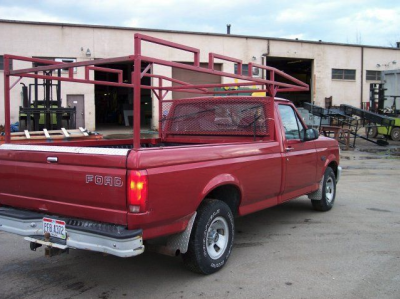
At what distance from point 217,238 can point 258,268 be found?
568mm

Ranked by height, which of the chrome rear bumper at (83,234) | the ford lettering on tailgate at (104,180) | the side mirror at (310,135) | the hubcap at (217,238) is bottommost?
the hubcap at (217,238)

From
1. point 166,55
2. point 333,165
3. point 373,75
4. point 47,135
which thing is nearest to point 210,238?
point 333,165

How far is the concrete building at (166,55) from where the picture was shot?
23438 millimetres

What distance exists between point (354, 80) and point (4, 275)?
1306 inches

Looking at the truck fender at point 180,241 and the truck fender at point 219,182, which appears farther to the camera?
the truck fender at point 219,182

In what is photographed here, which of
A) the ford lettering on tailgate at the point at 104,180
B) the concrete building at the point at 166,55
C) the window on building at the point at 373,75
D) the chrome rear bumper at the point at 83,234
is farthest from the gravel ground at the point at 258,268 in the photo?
the window on building at the point at 373,75

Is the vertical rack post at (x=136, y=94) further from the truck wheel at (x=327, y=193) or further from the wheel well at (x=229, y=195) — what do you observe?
the truck wheel at (x=327, y=193)

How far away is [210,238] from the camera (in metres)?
4.16

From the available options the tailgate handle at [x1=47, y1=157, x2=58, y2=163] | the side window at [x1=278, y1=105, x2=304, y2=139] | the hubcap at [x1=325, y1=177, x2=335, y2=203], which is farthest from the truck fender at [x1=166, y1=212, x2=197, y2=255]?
the hubcap at [x1=325, y1=177, x2=335, y2=203]

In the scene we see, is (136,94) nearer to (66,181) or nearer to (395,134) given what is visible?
(66,181)

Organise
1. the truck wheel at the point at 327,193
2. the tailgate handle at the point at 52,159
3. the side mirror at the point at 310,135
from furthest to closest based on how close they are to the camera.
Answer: the truck wheel at the point at 327,193, the side mirror at the point at 310,135, the tailgate handle at the point at 52,159

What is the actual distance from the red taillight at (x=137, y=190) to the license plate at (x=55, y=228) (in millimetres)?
731

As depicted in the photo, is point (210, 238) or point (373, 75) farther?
point (373, 75)

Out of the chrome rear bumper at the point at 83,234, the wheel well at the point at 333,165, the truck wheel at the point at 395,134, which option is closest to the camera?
the chrome rear bumper at the point at 83,234
